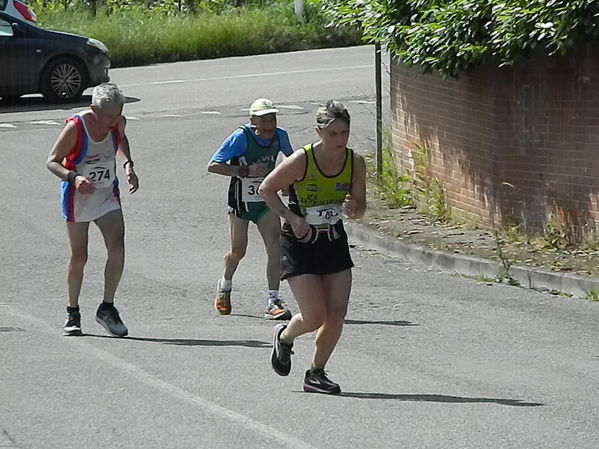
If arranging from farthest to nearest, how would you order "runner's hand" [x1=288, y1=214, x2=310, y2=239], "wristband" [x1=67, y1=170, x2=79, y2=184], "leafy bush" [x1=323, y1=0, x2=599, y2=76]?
"leafy bush" [x1=323, y1=0, x2=599, y2=76] < "wristband" [x1=67, y1=170, x2=79, y2=184] < "runner's hand" [x1=288, y1=214, x2=310, y2=239]

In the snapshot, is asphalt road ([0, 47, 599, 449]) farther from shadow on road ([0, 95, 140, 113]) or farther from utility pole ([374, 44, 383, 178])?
shadow on road ([0, 95, 140, 113])

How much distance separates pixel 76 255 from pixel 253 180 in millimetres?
1528

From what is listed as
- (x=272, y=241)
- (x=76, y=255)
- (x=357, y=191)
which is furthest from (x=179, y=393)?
(x=272, y=241)

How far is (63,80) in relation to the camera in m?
24.6

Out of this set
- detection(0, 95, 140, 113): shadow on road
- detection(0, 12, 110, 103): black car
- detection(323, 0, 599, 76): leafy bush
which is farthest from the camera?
detection(0, 95, 140, 113): shadow on road

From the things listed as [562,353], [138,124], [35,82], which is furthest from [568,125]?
[35,82]

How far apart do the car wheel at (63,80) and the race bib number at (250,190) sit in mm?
13834

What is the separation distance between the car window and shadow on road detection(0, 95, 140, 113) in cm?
122

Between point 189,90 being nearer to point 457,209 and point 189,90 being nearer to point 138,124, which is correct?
point 138,124

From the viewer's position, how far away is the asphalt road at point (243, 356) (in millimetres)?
7797

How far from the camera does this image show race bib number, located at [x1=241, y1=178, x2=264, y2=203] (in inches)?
444

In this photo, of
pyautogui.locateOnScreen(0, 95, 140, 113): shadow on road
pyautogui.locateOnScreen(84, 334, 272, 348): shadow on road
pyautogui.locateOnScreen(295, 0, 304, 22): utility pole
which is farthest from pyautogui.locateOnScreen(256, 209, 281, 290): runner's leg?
pyautogui.locateOnScreen(295, 0, 304, 22): utility pole

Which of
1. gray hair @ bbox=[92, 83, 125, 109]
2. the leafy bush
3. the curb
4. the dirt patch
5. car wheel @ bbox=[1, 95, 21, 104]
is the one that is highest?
the leafy bush

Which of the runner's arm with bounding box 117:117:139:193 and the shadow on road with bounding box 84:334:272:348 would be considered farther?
the runner's arm with bounding box 117:117:139:193
